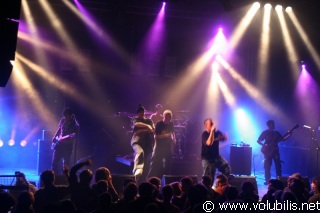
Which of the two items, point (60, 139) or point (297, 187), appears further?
point (60, 139)

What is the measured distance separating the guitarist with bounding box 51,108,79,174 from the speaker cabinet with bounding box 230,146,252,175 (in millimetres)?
5240

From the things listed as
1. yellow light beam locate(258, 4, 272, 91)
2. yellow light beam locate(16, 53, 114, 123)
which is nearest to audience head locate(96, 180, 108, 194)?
yellow light beam locate(16, 53, 114, 123)

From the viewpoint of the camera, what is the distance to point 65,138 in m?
10.5

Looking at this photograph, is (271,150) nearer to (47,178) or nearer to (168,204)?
(168,204)

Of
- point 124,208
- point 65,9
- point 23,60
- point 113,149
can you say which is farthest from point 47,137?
point 124,208

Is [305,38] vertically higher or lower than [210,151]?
higher

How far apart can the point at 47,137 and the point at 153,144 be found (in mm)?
4653

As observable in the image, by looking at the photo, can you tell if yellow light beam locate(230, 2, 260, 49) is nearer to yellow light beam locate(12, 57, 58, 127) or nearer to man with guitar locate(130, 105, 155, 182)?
yellow light beam locate(12, 57, 58, 127)

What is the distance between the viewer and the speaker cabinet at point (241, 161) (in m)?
12.8

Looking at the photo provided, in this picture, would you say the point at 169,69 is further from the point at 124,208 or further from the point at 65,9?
the point at 124,208

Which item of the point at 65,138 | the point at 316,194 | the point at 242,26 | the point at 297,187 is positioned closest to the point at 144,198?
the point at 297,187

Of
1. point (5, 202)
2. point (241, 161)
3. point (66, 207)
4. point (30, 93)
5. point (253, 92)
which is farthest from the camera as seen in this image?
point (253, 92)

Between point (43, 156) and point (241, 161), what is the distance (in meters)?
6.35

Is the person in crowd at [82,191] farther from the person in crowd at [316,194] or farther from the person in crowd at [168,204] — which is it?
the person in crowd at [316,194]
